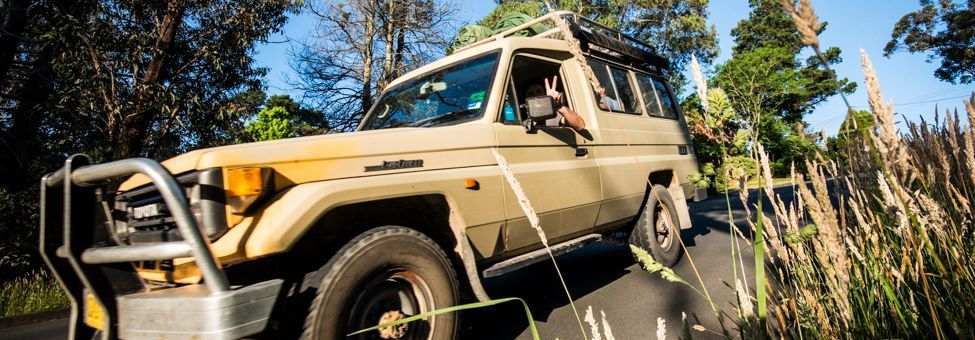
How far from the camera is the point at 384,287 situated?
2.19 m

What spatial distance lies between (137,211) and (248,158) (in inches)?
29.9

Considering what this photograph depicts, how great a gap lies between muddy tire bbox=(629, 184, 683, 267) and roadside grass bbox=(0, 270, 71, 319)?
8.08 meters

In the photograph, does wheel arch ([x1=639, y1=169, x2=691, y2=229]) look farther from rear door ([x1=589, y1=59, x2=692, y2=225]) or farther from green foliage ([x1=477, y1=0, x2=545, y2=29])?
green foliage ([x1=477, y1=0, x2=545, y2=29])

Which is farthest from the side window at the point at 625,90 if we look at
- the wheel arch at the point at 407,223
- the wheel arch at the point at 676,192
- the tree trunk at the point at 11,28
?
the tree trunk at the point at 11,28

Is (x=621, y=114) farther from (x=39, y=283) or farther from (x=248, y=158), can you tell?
(x=39, y=283)

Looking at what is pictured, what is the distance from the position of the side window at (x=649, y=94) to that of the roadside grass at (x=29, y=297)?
28.0 ft

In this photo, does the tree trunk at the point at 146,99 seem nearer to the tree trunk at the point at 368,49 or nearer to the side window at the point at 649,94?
the tree trunk at the point at 368,49

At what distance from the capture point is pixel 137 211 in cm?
214

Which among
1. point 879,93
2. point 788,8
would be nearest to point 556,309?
point 879,93

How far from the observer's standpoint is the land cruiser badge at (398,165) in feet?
7.30

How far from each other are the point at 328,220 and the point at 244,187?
458 millimetres

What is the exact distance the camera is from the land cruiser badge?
222 cm

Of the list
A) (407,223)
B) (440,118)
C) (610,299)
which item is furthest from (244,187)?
(610,299)

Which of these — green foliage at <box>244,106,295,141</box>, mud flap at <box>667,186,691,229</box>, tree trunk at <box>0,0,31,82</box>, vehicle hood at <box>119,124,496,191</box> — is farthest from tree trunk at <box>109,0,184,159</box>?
mud flap at <box>667,186,691,229</box>
